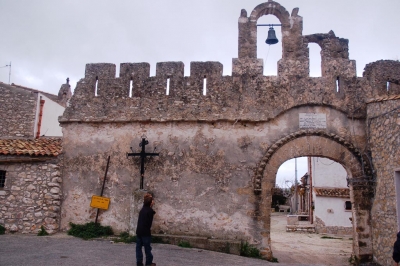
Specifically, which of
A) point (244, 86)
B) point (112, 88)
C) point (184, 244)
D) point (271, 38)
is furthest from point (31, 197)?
point (271, 38)

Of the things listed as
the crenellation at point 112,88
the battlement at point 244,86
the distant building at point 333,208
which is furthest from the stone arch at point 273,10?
the distant building at point 333,208

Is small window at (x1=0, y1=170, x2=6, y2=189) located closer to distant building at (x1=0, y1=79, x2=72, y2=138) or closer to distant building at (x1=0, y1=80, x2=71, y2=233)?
distant building at (x1=0, y1=80, x2=71, y2=233)

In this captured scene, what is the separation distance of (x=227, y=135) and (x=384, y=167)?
3.97 m

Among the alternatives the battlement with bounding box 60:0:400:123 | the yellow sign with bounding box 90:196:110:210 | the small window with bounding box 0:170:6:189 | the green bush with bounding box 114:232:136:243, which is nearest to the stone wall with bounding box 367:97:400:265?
the battlement with bounding box 60:0:400:123

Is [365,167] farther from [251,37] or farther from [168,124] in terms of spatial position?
[168,124]

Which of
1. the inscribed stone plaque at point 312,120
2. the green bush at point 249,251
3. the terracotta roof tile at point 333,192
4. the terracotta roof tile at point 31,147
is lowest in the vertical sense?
the green bush at point 249,251

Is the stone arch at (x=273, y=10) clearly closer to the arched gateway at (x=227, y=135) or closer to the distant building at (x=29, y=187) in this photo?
the arched gateway at (x=227, y=135)

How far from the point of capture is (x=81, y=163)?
10453 millimetres

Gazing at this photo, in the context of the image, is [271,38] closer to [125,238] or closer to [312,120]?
[312,120]

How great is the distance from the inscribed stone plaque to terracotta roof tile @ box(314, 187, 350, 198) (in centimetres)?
1300

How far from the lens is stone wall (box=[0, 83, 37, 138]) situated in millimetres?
15306

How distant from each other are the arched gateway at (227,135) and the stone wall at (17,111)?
6033mm

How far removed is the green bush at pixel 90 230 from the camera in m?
9.75

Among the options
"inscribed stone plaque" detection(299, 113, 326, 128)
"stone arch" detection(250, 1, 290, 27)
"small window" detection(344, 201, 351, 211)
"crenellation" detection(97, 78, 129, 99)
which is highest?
"stone arch" detection(250, 1, 290, 27)
